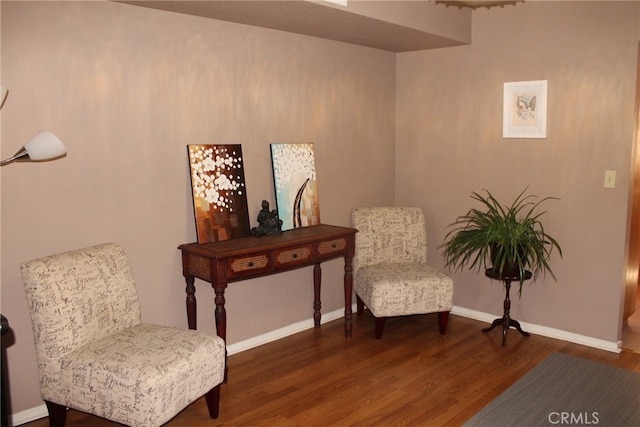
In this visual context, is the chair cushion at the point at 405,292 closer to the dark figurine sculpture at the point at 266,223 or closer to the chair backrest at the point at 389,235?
the chair backrest at the point at 389,235

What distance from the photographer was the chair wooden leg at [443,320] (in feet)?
13.0

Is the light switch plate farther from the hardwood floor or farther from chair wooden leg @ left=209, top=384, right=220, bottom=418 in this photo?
chair wooden leg @ left=209, top=384, right=220, bottom=418

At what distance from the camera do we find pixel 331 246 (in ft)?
12.3

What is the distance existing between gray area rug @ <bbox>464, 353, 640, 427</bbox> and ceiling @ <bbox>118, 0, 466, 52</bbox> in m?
2.14

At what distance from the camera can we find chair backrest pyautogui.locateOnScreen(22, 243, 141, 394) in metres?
2.44

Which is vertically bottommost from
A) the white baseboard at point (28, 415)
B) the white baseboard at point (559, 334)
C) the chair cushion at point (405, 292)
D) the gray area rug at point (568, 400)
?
the white baseboard at point (559, 334)

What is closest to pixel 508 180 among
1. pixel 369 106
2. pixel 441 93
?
pixel 441 93

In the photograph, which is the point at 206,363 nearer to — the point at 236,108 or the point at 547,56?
the point at 236,108

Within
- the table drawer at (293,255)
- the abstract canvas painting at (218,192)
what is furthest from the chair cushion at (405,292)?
the abstract canvas painting at (218,192)

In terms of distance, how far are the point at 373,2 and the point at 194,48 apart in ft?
3.57

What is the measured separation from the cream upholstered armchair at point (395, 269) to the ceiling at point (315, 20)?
1.25 meters

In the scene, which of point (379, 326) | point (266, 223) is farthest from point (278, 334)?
point (266, 223)

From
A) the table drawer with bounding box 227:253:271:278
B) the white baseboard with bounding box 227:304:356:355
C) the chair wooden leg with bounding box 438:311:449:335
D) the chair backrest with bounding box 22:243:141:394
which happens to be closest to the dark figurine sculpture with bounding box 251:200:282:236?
the table drawer with bounding box 227:253:271:278

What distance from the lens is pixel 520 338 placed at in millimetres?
3951
